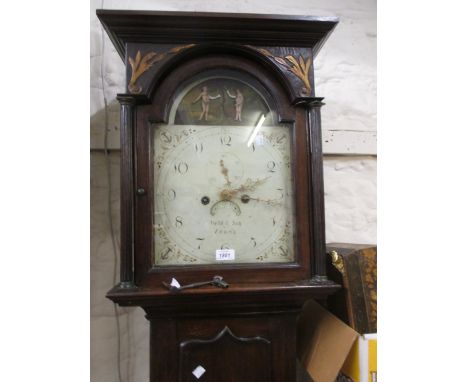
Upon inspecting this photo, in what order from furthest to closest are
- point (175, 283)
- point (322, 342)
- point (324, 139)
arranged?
point (324, 139) → point (322, 342) → point (175, 283)

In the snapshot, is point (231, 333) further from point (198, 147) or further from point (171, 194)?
point (198, 147)

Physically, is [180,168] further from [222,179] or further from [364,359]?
[364,359]

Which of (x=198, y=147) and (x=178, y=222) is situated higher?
(x=198, y=147)

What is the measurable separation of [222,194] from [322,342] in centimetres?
53

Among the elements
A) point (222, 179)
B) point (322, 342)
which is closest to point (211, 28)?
point (222, 179)

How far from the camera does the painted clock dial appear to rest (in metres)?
0.83

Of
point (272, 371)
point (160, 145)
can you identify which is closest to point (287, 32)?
point (160, 145)

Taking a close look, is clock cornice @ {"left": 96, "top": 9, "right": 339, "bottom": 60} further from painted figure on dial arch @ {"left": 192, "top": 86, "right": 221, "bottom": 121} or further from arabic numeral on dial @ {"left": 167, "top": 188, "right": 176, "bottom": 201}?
arabic numeral on dial @ {"left": 167, "top": 188, "right": 176, "bottom": 201}

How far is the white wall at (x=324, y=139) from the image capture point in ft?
3.58

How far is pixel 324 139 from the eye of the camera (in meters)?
1.20

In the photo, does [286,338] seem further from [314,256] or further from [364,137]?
[364,137]

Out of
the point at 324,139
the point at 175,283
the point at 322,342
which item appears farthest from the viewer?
the point at 324,139

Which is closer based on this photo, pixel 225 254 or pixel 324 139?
pixel 225 254

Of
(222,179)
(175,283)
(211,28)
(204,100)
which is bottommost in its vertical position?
(175,283)
